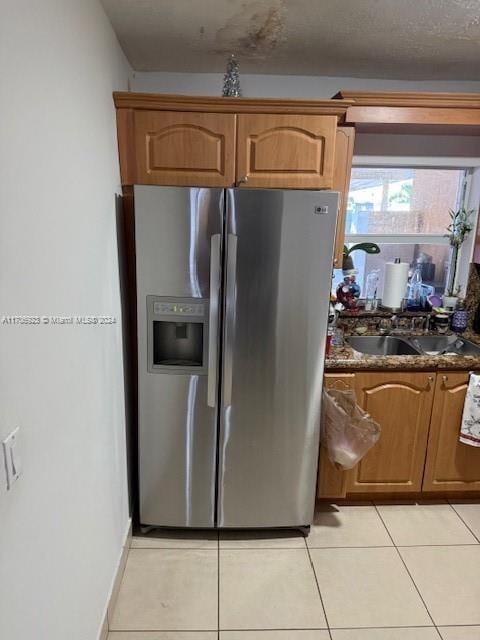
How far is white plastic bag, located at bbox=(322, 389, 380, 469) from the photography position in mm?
2131

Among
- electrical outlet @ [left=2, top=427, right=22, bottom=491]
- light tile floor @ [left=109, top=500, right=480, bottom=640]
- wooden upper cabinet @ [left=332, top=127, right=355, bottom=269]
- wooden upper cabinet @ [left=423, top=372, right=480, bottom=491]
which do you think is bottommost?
light tile floor @ [left=109, top=500, right=480, bottom=640]

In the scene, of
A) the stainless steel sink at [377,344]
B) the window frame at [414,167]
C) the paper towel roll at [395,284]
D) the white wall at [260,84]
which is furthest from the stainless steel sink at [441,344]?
the white wall at [260,84]

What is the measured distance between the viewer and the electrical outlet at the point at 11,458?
3.03 feet

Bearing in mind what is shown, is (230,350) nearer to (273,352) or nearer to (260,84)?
(273,352)

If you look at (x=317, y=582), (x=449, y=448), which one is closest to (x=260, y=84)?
(x=449, y=448)

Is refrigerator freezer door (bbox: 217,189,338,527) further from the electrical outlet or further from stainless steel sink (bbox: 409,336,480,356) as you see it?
the electrical outlet

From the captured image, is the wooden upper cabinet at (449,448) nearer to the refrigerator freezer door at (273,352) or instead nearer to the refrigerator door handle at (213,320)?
the refrigerator freezer door at (273,352)

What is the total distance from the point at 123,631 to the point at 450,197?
2957 millimetres

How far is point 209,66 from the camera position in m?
2.34

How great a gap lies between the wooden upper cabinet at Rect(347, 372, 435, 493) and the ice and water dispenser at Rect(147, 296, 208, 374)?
851 millimetres

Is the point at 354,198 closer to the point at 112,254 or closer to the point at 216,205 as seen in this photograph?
the point at 216,205

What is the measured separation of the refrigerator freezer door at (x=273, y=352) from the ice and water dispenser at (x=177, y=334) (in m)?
0.13

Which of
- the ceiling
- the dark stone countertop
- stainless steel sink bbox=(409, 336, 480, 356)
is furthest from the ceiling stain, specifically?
stainless steel sink bbox=(409, 336, 480, 356)

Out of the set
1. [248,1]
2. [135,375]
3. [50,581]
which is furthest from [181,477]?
[248,1]
